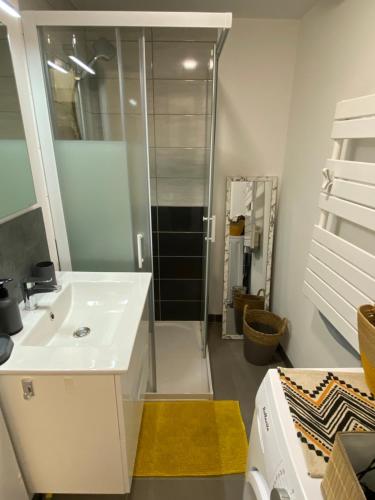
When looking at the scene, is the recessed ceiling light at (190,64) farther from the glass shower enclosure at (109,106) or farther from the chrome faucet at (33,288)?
the chrome faucet at (33,288)

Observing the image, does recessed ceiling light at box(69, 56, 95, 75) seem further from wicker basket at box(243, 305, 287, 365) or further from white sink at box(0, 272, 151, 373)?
wicker basket at box(243, 305, 287, 365)

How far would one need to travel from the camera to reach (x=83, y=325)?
141 centimetres

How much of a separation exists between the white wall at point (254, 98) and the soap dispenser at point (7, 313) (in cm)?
177

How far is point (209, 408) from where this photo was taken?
1.86 meters

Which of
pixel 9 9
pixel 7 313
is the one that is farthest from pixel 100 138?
pixel 7 313

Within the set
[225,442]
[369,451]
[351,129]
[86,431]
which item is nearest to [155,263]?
[225,442]

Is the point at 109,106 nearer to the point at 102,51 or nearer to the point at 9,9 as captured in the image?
the point at 102,51

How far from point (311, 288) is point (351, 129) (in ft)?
2.74

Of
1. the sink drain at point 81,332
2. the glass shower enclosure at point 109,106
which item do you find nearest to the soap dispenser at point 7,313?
the sink drain at point 81,332

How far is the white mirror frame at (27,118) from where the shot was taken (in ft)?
4.20

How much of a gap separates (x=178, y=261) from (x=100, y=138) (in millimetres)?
1332

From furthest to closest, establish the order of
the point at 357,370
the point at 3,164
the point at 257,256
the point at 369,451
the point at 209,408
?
1. the point at 257,256
2. the point at 209,408
3. the point at 3,164
4. the point at 357,370
5. the point at 369,451

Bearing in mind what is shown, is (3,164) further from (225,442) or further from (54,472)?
(225,442)

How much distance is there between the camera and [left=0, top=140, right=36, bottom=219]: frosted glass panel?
1.21 metres
